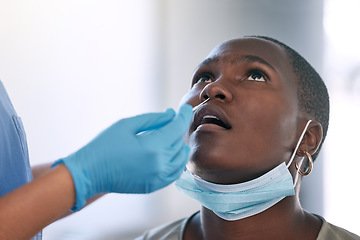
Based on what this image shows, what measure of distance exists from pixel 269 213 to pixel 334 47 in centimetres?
109

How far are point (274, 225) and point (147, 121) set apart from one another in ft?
1.68

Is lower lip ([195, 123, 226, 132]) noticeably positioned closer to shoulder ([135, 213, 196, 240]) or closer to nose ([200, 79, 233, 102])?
nose ([200, 79, 233, 102])

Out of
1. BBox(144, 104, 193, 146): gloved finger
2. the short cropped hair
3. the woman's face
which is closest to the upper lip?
the woman's face

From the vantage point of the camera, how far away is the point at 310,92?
4.18ft

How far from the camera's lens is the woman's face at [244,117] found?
111 centimetres

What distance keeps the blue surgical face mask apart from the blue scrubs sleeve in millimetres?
508

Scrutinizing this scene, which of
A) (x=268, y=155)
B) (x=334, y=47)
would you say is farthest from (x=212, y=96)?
(x=334, y=47)

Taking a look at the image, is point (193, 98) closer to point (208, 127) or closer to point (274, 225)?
point (208, 127)

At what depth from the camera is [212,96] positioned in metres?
1.14

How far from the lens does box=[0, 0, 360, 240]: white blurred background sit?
1.95 metres

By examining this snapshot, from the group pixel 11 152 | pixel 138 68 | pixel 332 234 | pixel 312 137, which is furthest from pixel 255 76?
pixel 138 68

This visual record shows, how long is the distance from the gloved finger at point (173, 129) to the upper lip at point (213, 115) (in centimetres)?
12

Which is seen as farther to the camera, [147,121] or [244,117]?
[244,117]

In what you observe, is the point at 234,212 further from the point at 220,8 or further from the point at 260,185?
the point at 220,8
